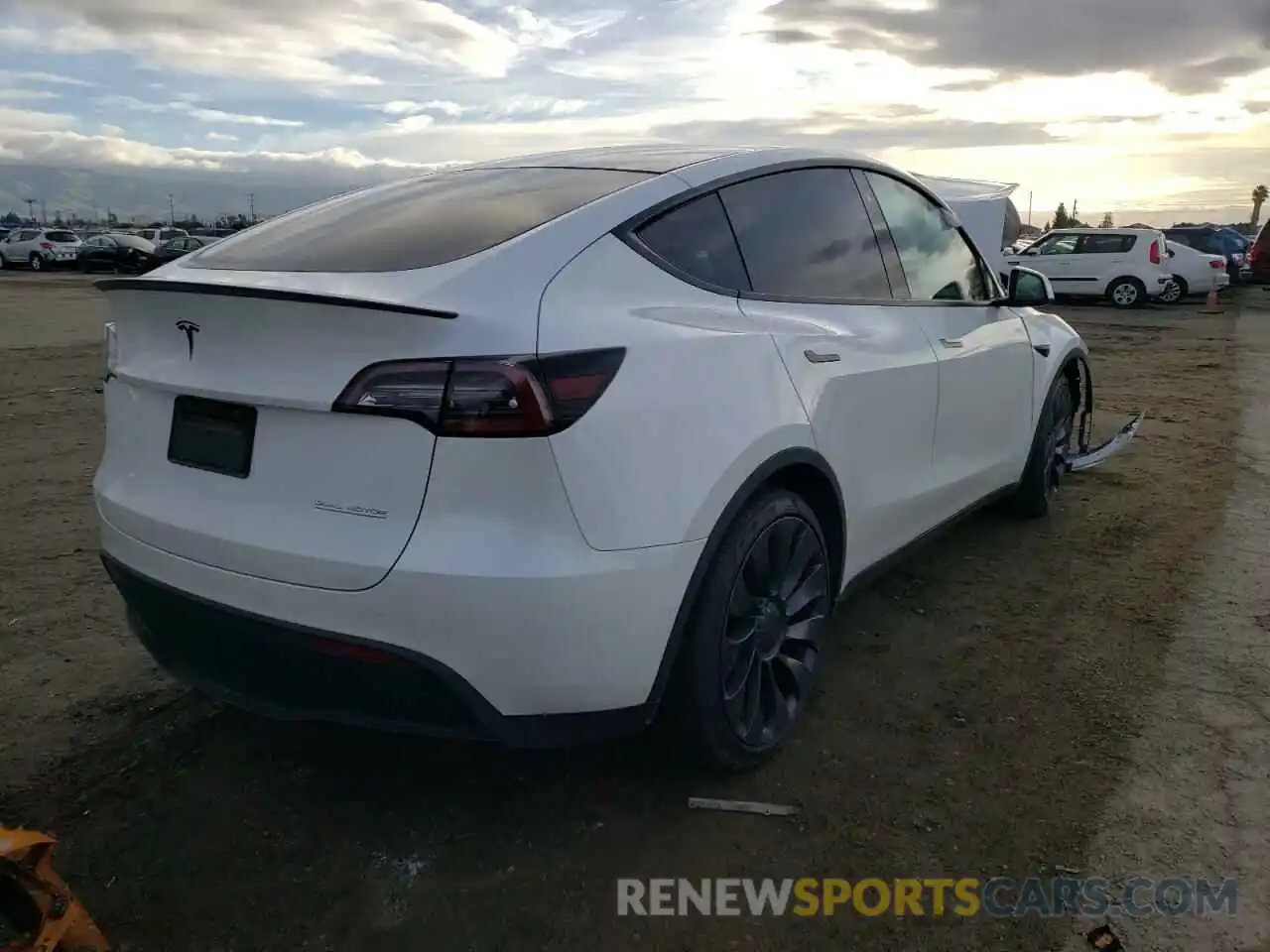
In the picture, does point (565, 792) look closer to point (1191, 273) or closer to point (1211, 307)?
point (1211, 307)

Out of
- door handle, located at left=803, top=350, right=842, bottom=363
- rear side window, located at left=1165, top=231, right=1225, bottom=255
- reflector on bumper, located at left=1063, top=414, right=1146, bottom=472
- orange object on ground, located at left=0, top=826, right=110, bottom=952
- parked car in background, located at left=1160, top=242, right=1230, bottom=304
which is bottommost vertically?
orange object on ground, located at left=0, top=826, right=110, bottom=952

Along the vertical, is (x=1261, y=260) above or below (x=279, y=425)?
above

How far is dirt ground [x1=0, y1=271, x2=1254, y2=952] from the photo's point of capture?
7.52 ft

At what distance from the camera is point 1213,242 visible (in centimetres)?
2452

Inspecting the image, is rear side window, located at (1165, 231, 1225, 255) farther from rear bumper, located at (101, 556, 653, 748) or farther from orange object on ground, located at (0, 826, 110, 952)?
orange object on ground, located at (0, 826, 110, 952)

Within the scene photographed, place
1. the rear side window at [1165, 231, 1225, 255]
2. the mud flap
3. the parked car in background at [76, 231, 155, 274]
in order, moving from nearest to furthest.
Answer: the mud flap, the rear side window at [1165, 231, 1225, 255], the parked car in background at [76, 231, 155, 274]

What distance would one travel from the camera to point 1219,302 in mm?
22453

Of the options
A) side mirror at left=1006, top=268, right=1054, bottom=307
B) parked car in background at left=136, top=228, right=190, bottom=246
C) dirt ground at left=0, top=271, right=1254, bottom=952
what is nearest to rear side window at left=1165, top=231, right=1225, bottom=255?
side mirror at left=1006, top=268, right=1054, bottom=307

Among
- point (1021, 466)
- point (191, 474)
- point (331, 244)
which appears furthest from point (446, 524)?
point (1021, 466)

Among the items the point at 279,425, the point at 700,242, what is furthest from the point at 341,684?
the point at 700,242

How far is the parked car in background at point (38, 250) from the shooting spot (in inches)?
1427

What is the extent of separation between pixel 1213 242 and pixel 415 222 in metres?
26.5

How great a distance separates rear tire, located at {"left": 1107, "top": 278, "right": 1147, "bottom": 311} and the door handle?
20.4 m

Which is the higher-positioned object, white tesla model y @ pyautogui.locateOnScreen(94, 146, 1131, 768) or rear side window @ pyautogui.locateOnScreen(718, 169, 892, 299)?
rear side window @ pyautogui.locateOnScreen(718, 169, 892, 299)
